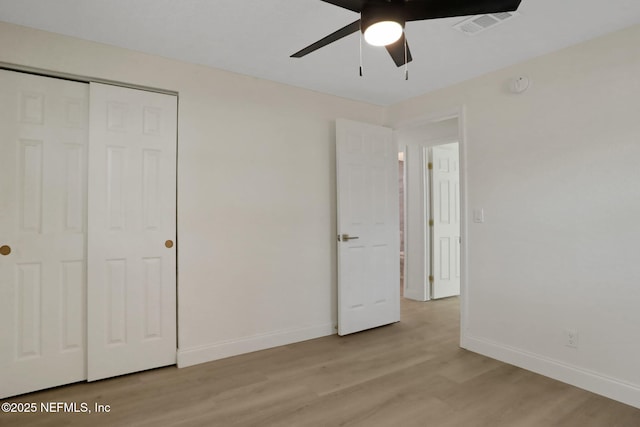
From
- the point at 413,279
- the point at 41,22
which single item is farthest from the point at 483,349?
the point at 41,22

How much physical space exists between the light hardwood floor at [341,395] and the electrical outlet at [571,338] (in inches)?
11.4

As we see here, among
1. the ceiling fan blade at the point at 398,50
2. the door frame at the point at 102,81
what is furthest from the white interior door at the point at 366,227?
the ceiling fan blade at the point at 398,50

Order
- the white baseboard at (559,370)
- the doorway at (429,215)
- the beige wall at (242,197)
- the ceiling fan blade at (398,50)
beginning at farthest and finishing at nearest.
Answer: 1. the doorway at (429,215)
2. the beige wall at (242,197)
3. the white baseboard at (559,370)
4. the ceiling fan blade at (398,50)

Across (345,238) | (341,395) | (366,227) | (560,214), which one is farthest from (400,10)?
(366,227)

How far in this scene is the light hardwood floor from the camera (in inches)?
87.6

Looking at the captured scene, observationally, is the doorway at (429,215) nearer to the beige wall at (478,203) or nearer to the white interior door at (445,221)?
the white interior door at (445,221)

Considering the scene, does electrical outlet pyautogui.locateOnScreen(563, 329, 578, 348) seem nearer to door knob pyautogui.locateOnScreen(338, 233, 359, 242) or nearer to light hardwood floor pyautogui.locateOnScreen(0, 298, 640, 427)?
light hardwood floor pyautogui.locateOnScreen(0, 298, 640, 427)

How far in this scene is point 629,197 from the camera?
8.10 feet

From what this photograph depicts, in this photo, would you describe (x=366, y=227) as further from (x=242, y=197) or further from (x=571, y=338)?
(x=571, y=338)

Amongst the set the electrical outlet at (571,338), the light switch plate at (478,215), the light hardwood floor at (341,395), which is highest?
the light switch plate at (478,215)

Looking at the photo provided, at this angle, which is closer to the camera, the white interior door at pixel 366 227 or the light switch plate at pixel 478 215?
the light switch plate at pixel 478 215

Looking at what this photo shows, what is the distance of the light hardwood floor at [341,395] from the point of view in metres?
2.22

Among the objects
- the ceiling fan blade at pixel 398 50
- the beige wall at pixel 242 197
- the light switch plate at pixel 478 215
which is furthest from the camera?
the light switch plate at pixel 478 215

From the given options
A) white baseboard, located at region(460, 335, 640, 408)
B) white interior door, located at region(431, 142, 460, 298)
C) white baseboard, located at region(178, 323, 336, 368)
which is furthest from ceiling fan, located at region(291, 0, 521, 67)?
white interior door, located at region(431, 142, 460, 298)
